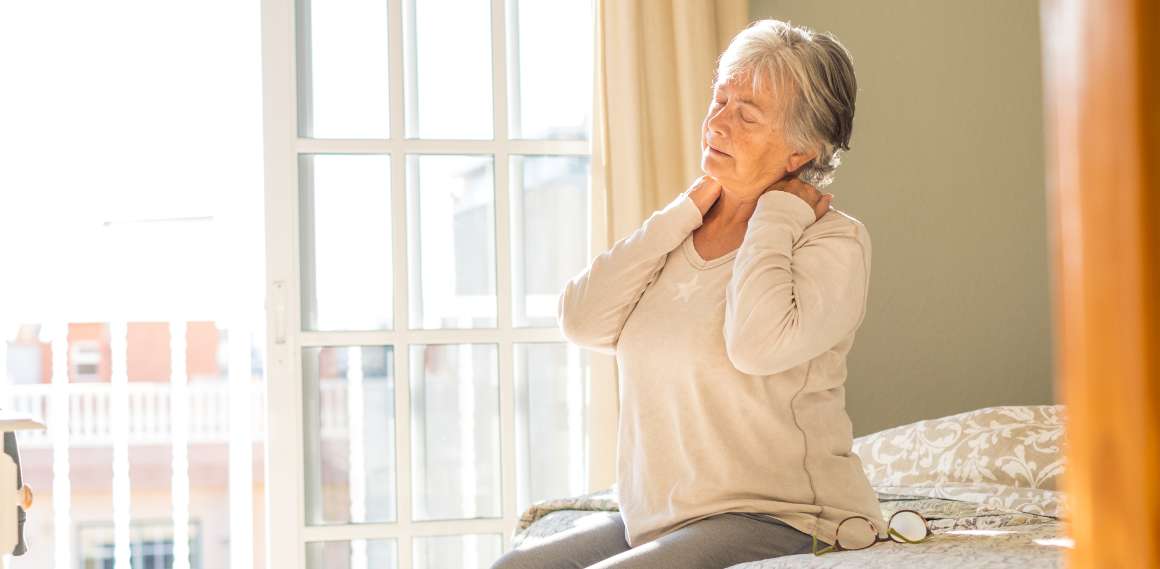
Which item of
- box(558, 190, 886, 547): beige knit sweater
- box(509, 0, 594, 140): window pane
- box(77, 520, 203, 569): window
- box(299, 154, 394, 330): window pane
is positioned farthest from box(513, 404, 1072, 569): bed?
box(77, 520, 203, 569): window

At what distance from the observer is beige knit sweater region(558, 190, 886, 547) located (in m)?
1.50

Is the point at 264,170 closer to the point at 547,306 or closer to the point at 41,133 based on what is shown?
the point at 547,306

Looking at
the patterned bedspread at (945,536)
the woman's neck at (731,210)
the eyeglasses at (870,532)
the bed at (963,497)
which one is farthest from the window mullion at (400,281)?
the eyeglasses at (870,532)

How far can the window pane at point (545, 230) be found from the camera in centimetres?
300

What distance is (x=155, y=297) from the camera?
6.19 meters

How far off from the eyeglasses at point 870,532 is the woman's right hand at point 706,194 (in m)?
0.53

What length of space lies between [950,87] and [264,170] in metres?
1.88

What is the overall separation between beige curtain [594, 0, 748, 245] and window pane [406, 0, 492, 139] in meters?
0.32

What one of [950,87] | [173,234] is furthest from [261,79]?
[173,234]

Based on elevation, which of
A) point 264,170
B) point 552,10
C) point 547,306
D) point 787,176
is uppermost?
point 552,10

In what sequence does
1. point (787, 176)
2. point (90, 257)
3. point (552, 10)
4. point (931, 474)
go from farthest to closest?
1. point (90, 257)
2. point (552, 10)
3. point (931, 474)
4. point (787, 176)

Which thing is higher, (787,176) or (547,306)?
(787,176)

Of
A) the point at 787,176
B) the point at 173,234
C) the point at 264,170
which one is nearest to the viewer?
the point at 787,176

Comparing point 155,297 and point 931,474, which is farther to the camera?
point 155,297
